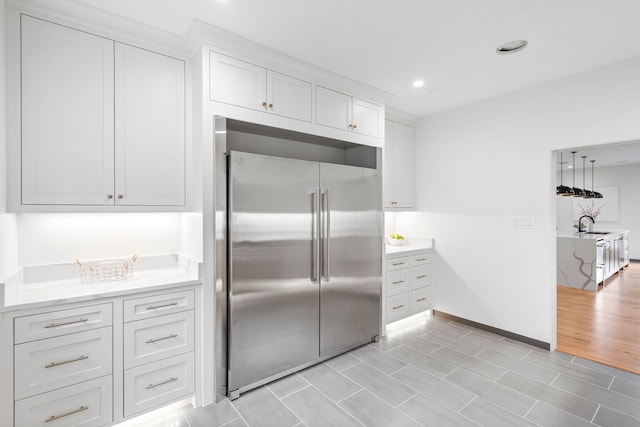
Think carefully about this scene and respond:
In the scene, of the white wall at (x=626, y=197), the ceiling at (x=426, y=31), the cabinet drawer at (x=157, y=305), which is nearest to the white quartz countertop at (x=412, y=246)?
the ceiling at (x=426, y=31)

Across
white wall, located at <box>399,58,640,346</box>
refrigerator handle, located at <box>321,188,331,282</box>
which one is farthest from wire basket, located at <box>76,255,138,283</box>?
white wall, located at <box>399,58,640,346</box>

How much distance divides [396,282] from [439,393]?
135 cm

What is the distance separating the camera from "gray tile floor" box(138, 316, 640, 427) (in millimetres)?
2010

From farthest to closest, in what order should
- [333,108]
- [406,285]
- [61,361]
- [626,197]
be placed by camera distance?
[626,197], [406,285], [333,108], [61,361]

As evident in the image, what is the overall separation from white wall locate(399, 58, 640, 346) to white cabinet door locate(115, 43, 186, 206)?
10.1 ft

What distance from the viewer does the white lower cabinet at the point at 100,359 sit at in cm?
163

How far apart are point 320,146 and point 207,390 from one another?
8.03 feet

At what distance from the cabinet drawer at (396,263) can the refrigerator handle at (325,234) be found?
923 mm

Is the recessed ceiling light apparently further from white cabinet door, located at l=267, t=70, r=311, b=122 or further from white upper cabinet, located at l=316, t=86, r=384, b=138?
white cabinet door, located at l=267, t=70, r=311, b=122

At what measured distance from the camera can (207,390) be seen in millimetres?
2162

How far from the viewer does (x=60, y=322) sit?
5.66 ft

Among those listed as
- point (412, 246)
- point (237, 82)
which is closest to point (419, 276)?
point (412, 246)

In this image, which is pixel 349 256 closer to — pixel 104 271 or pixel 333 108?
pixel 333 108

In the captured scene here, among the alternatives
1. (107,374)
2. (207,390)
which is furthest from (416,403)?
(107,374)
